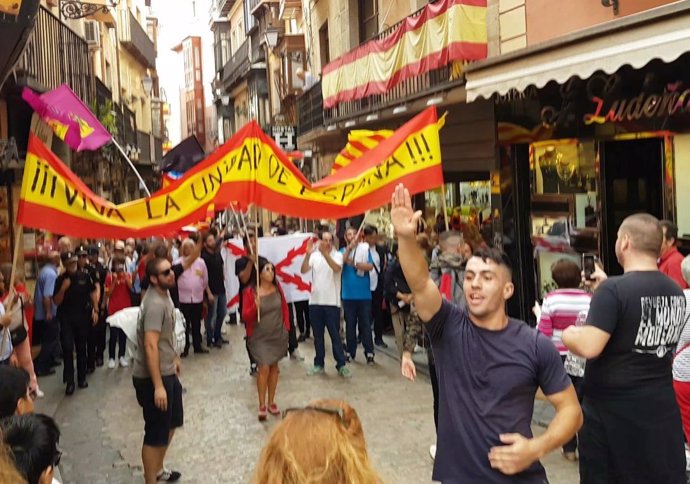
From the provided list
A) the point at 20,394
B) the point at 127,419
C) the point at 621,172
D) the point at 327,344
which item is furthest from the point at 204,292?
the point at 20,394

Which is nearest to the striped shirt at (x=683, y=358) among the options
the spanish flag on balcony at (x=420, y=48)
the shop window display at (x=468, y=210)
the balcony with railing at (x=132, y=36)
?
the shop window display at (x=468, y=210)

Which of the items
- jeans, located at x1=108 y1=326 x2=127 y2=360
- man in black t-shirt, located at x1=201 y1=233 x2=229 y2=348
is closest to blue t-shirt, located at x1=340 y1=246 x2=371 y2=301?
man in black t-shirt, located at x1=201 y1=233 x2=229 y2=348

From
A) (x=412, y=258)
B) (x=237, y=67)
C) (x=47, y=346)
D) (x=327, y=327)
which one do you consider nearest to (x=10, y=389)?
(x=412, y=258)

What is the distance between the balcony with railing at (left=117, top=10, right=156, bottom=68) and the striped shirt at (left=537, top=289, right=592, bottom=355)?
2914cm

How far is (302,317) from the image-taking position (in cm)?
1267

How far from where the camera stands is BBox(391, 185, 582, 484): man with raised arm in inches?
133

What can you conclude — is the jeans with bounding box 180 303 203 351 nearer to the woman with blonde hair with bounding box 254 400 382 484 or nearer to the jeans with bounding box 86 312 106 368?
the jeans with bounding box 86 312 106 368

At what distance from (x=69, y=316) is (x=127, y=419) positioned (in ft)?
5.98

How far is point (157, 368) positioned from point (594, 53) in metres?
5.04

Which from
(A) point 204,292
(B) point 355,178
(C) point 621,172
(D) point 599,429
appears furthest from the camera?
(A) point 204,292

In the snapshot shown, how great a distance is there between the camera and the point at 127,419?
8.30 m

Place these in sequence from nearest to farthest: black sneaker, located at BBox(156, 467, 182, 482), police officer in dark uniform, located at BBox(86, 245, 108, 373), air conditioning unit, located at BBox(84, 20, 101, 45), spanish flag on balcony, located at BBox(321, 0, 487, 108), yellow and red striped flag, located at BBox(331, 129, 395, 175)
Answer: black sneaker, located at BBox(156, 467, 182, 482) < yellow and red striped flag, located at BBox(331, 129, 395, 175) < police officer in dark uniform, located at BBox(86, 245, 108, 373) < spanish flag on balcony, located at BBox(321, 0, 487, 108) < air conditioning unit, located at BBox(84, 20, 101, 45)

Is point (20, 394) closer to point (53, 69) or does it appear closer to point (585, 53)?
point (585, 53)

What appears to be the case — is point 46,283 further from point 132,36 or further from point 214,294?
point 132,36
